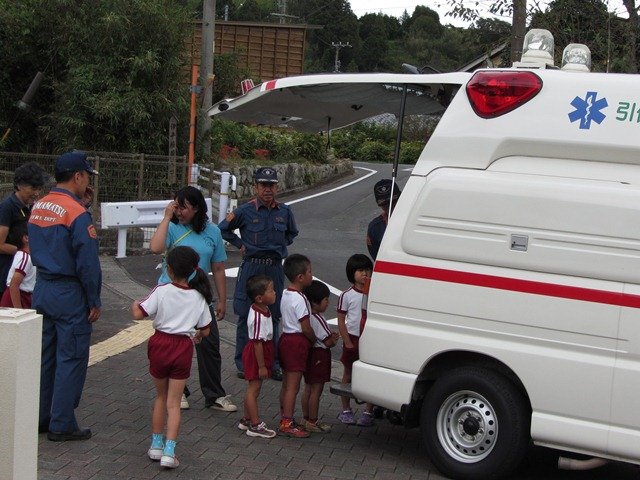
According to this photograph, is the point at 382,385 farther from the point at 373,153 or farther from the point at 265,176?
the point at 373,153

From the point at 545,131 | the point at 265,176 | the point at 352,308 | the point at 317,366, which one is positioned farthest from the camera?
the point at 265,176

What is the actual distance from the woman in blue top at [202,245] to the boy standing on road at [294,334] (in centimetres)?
74

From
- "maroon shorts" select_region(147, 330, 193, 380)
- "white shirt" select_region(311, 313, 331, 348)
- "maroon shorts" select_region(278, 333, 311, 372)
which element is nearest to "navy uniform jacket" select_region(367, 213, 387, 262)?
A: "white shirt" select_region(311, 313, 331, 348)

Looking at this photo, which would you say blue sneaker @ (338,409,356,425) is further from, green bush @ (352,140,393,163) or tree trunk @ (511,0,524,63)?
green bush @ (352,140,393,163)

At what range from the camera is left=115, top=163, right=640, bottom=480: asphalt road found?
6922 mm

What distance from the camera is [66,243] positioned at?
669 centimetres

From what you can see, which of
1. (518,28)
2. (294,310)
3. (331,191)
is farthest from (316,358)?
(331,191)

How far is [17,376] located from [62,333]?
183 centimetres

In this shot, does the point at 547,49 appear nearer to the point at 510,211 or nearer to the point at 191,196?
the point at 510,211

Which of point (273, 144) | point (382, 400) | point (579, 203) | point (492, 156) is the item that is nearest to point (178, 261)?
point (382, 400)

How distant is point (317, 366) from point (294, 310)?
500 millimetres

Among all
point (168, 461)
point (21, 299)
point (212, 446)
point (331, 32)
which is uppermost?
point (331, 32)

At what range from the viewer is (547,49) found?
698 centimetres

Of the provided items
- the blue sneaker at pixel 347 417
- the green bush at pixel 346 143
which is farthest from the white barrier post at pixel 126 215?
the green bush at pixel 346 143
